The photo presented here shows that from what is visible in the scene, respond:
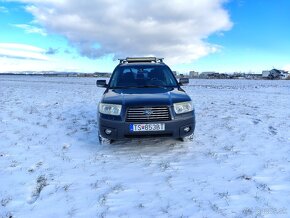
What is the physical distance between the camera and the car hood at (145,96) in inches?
220

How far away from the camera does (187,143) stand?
642 cm

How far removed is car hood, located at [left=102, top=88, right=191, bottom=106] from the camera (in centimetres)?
558

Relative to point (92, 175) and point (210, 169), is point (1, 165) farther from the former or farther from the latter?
point (210, 169)

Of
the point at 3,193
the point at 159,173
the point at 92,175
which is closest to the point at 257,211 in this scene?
the point at 159,173

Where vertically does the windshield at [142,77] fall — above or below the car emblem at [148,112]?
above

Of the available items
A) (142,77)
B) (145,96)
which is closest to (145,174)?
(145,96)

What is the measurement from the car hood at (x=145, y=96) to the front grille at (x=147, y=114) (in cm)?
9

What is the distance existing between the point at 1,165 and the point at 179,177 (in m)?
3.04

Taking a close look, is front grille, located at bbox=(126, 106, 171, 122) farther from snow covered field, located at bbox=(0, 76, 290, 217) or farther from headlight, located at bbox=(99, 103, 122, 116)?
snow covered field, located at bbox=(0, 76, 290, 217)

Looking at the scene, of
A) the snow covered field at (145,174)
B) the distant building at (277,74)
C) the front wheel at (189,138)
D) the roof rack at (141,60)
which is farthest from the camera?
the distant building at (277,74)

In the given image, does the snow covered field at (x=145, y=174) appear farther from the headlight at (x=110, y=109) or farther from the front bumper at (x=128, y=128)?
the headlight at (x=110, y=109)

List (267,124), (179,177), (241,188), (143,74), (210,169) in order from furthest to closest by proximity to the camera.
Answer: (267,124), (143,74), (210,169), (179,177), (241,188)

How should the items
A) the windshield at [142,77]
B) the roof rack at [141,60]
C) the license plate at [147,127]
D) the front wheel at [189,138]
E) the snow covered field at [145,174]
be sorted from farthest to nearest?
the roof rack at [141,60] → the windshield at [142,77] → the front wheel at [189,138] → the license plate at [147,127] → the snow covered field at [145,174]

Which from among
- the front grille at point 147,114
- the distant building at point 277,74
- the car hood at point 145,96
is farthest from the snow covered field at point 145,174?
the distant building at point 277,74
